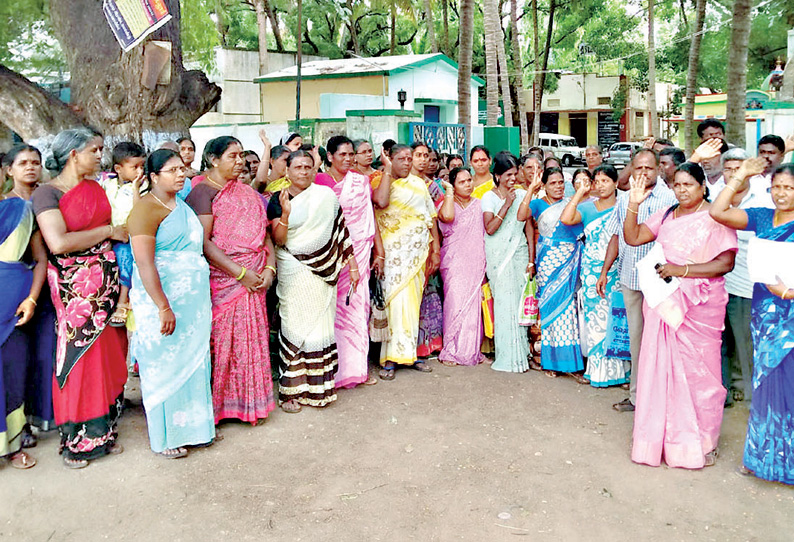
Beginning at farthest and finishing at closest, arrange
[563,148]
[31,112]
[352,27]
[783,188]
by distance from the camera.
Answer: [563,148]
[352,27]
[31,112]
[783,188]

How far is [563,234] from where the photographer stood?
5324 mm

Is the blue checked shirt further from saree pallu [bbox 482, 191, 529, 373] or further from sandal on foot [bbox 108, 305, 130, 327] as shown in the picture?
sandal on foot [bbox 108, 305, 130, 327]

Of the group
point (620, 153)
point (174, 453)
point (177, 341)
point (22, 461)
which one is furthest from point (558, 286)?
point (620, 153)

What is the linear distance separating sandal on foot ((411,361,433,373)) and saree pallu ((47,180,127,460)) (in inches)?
94.2

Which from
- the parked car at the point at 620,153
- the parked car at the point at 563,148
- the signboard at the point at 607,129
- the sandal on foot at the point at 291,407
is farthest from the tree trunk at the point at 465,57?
the signboard at the point at 607,129

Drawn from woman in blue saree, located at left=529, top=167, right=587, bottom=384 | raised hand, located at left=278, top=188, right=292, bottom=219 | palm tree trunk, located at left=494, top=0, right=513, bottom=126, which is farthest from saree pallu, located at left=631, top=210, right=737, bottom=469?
palm tree trunk, located at left=494, top=0, right=513, bottom=126

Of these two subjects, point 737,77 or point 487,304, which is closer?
point 487,304

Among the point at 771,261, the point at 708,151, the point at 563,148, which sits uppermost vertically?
the point at 563,148

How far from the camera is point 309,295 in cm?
478

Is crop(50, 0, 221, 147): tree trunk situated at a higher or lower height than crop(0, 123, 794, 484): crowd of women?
higher

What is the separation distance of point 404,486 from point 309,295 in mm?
1550

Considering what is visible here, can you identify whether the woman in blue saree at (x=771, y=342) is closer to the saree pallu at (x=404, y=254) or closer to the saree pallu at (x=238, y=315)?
the saree pallu at (x=404, y=254)

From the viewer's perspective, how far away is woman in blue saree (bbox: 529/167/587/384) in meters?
5.34

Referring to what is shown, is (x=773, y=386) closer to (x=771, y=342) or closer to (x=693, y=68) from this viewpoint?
(x=771, y=342)
